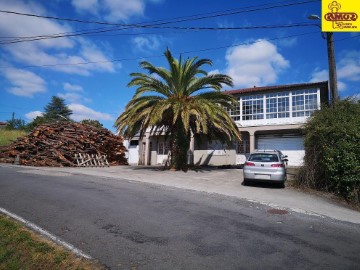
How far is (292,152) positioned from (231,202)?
56.6 ft

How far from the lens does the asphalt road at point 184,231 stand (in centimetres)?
461

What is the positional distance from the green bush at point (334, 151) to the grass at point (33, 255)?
9.46 m

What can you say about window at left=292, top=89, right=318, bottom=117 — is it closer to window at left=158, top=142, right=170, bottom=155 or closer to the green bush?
the green bush

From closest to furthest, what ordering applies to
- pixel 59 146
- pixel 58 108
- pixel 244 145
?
pixel 59 146
pixel 244 145
pixel 58 108

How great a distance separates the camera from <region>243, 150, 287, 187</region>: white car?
12.5 m

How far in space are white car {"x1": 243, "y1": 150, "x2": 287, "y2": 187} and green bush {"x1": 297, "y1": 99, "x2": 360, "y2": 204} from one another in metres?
1.09

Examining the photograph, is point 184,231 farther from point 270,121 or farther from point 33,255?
point 270,121

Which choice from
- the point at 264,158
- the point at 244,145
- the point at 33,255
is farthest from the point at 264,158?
the point at 244,145

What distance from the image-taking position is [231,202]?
30.7ft

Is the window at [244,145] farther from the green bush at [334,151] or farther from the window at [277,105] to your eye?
the green bush at [334,151]

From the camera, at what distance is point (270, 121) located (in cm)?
2483

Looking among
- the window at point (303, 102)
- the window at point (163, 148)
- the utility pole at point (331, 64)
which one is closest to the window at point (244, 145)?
the window at point (303, 102)

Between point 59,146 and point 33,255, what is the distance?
18.4m

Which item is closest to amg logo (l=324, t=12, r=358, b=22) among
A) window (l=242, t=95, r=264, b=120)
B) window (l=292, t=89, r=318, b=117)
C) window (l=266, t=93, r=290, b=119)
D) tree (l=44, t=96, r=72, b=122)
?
window (l=292, t=89, r=318, b=117)
